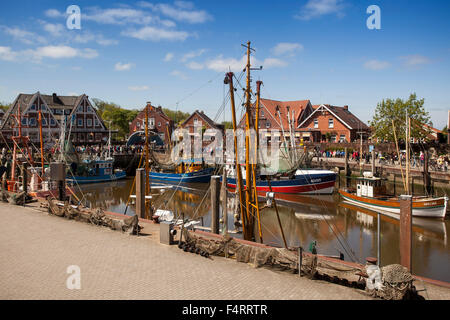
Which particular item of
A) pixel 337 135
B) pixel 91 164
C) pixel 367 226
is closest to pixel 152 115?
pixel 91 164

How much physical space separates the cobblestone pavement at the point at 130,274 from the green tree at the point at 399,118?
42653mm

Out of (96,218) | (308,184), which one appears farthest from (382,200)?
(96,218)

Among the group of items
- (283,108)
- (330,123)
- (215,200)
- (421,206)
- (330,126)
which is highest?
(283,108)

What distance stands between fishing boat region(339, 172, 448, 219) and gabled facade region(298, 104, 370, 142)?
98.4 ft

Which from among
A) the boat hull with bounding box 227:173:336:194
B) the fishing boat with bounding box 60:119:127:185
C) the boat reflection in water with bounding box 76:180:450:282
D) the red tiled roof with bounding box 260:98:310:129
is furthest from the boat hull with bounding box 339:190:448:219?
the red tiled roof with bounding box 260:98:310:129

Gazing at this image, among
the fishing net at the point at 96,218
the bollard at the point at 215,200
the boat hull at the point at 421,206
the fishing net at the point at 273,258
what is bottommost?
the boat hull at the point at 421,206

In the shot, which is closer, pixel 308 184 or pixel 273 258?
pixel 273 258

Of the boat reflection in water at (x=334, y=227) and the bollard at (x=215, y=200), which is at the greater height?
the bollard at (x=215, y=200)

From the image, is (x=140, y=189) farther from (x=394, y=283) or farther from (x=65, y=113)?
(x=65, y=113)

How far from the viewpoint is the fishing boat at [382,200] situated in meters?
25.9

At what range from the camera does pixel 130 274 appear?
36.2 feet

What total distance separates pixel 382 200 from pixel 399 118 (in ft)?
84.4

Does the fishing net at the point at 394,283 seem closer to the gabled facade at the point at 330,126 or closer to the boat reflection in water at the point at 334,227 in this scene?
the boat reflection in water at the point at 334,227

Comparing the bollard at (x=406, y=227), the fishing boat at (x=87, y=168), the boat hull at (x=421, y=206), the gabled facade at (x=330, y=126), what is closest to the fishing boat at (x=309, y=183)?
the boat hull at (x=421, y=206)
